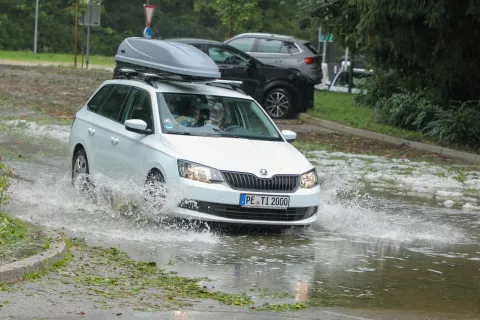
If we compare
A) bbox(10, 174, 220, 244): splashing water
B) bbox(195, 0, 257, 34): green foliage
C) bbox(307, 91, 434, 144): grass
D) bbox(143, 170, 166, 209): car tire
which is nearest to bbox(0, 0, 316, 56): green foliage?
bbox(195, 0, 257, 34): green foliage

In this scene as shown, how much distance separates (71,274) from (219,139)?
3556 mm

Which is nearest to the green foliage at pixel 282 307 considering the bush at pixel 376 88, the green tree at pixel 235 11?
the bush at pixel 376 88

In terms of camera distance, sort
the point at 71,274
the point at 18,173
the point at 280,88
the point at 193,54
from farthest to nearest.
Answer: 1. the point at 280,88
2. the point at 18,173
3. the point at 193,54
4. the point at 71,274

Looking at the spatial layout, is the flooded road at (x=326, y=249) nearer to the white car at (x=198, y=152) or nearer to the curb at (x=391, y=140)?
the white car at (x=198, y=152)

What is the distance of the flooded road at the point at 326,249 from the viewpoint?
25.5 feet

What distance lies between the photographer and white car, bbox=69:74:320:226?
10055 mm

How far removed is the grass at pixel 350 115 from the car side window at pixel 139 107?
36.0 feet

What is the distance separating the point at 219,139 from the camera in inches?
429

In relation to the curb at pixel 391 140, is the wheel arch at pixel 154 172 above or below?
above

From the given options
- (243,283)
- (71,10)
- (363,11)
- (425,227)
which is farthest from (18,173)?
(71,10)

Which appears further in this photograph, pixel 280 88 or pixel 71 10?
pixel 71 10

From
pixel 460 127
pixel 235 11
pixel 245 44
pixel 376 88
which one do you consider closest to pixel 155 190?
pixel 460 127

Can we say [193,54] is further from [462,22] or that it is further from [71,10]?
[71,10]

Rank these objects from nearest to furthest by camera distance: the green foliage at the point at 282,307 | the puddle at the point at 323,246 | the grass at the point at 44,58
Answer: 1. the green foliage at the point at 282,307
2. the puddle at the point at 323,246
3. the grass at the point at 44,58
